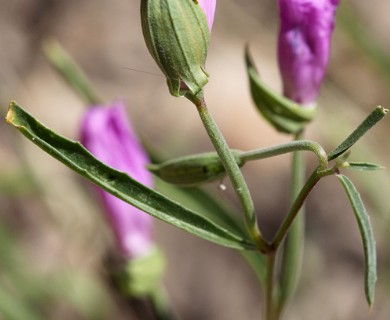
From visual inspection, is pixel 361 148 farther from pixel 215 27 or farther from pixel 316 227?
pixel 215 27

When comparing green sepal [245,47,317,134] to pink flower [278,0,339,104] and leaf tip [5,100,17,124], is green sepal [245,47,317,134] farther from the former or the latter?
leaf tip [5,100,17,124]

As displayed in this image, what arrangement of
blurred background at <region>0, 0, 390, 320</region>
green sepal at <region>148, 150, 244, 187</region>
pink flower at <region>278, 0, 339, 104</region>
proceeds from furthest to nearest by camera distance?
blurred background at <region>0, 0, 390, 320</region> → pink flower at <region>278, 0, 339, 104</region> → green sepal at <region>148, 150, 244, 187</region>

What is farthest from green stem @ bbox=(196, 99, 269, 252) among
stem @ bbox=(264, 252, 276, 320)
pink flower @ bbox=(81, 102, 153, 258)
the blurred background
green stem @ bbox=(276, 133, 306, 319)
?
the blurred background

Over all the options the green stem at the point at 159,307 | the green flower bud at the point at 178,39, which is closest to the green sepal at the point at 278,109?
the green flower bud at the point at 178,39

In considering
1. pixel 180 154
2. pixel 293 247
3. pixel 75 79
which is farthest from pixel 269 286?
pixel 180 154

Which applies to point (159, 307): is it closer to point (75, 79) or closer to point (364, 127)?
point (75, 79)

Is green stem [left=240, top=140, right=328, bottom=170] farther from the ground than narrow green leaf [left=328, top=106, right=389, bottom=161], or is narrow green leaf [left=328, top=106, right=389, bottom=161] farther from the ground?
narrow green leaf [left=328, top=106, right=389, bottom=161]
